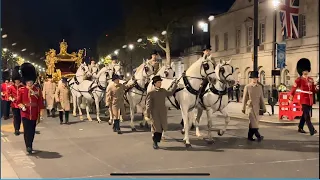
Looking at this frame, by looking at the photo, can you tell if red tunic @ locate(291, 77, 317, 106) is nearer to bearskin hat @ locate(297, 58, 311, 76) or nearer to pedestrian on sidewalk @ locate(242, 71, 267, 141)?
bearskin hat @ locate(297, 58, 311, 76)

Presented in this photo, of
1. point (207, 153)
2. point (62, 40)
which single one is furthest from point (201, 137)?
point (62, 40)

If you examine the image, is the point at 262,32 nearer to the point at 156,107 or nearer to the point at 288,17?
the point at 288,17

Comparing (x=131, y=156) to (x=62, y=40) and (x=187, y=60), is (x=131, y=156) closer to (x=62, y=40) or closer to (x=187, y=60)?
(x=62, y=40)

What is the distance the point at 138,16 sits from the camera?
143ft

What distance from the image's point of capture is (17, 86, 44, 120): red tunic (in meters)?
9.45

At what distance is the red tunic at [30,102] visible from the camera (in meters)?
9.45

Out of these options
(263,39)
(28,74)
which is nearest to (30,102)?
(28,74)

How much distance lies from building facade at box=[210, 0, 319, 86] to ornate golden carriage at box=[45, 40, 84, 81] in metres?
12.6

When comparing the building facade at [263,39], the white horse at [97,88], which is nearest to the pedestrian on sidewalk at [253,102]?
the white horse at [97,88]

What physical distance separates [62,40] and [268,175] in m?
18.7

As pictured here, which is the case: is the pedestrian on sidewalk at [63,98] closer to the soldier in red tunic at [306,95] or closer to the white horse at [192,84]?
the white horse at [192,84]

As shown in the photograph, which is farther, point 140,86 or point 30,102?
point 140,86

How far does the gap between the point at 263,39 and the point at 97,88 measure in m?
25.9

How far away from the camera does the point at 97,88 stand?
1595cm
